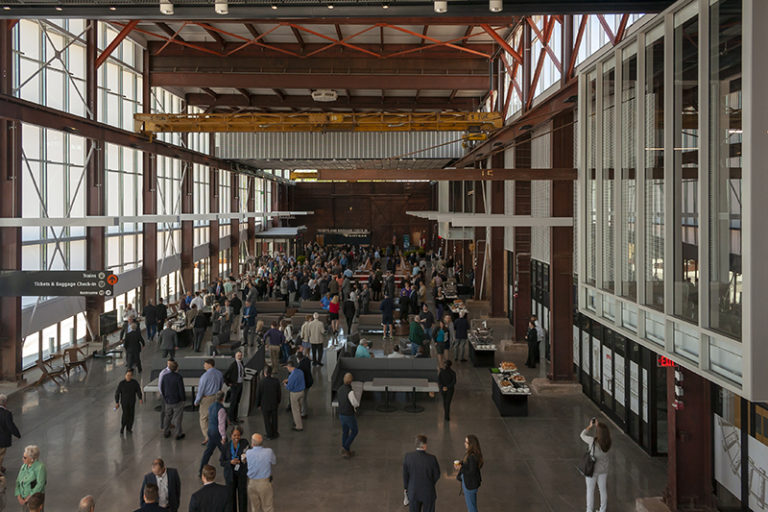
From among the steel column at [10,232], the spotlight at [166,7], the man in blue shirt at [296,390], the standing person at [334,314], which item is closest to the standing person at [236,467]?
the man in blue shirt at [296,390]

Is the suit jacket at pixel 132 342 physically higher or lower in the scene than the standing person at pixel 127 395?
higher

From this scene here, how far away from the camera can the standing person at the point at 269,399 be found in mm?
10738

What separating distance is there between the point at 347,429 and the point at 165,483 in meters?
3.75

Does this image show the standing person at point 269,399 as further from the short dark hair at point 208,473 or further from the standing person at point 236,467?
the short dark hair at point 208,473

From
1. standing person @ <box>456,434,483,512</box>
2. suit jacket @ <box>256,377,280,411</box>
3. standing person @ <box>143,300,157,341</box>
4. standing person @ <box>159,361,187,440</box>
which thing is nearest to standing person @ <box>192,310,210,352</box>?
standing person @ <box>143,300,157,341</box>

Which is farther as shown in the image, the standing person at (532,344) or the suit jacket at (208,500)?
the standing person at (532,344)

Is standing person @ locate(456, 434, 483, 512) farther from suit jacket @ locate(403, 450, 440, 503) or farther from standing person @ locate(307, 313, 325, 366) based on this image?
standing person @ locate(307, 313, 325, 366)

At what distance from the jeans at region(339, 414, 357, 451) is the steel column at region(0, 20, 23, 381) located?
912cm

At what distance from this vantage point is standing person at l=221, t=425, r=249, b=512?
7.85 m

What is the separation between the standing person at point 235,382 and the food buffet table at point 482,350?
6.92 metres

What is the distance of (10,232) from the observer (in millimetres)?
14477

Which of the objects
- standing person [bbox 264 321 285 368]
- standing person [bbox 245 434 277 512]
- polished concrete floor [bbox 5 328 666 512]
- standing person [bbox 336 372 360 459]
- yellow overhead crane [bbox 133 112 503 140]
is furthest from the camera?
yellow overhead crane [bbox 133 112 503 140]

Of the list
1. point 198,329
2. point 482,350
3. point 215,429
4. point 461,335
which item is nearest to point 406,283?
point 461,335

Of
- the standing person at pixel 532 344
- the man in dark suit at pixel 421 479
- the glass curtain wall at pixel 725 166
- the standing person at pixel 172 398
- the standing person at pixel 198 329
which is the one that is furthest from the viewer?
the standing person at pixel 198 329
